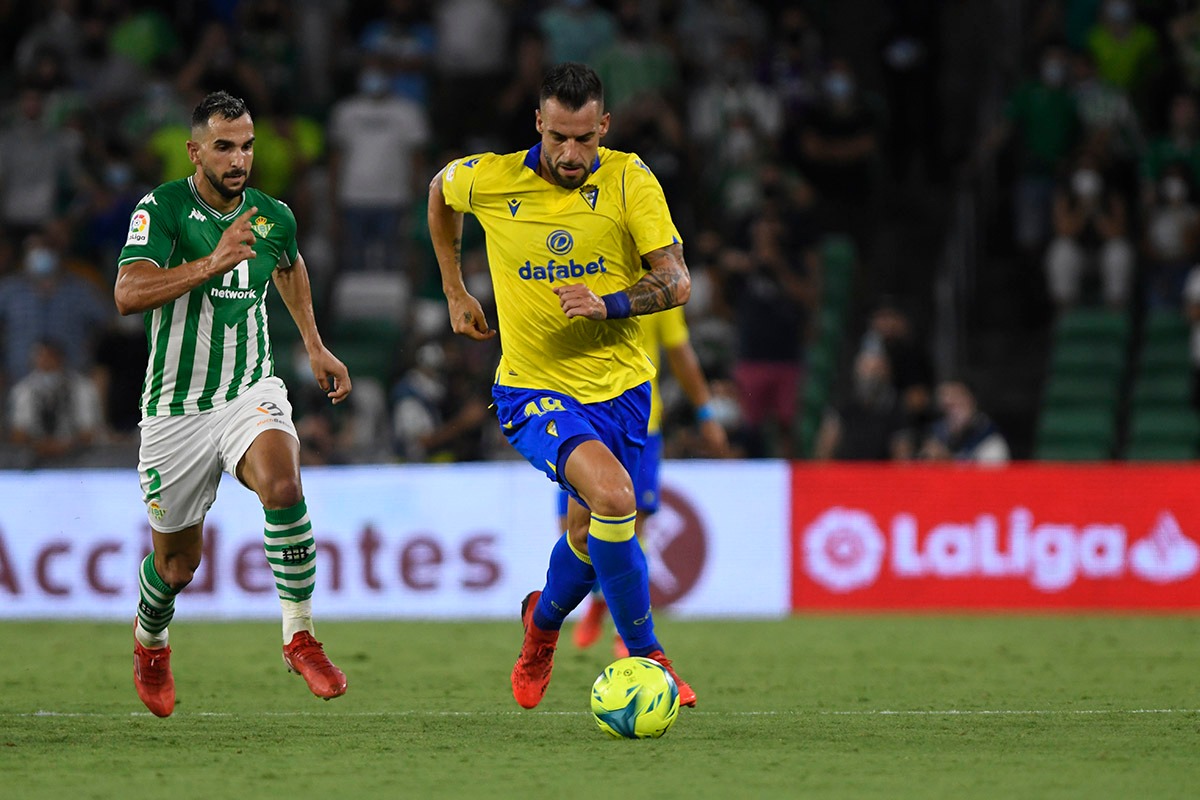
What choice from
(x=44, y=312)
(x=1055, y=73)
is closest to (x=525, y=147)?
(x=44, y=312)

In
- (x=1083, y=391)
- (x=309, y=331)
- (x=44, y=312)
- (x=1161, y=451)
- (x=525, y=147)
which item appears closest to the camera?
(x=309, y=331)

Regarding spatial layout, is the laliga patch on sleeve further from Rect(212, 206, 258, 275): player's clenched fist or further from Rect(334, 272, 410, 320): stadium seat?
Rect(334, 272, 410, 320): stadium seat

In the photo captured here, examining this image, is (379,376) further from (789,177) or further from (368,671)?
(368,671)

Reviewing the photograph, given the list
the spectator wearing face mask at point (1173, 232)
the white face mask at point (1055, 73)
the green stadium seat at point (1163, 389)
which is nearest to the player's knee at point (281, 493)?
the green stadium seat at point (1163, 389)

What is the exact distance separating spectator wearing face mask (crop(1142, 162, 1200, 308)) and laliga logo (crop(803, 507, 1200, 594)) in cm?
402

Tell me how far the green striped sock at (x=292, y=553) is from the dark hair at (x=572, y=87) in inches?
78.1

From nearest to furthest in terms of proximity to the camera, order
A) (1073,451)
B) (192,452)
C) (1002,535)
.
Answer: (192,452)
(1002,535)
(1073,451)

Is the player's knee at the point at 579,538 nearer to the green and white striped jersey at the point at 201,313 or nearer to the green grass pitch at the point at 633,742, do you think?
the green grass pitch at the point at 633,742

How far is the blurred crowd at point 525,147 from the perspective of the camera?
15.9m

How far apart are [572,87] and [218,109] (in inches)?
58.2

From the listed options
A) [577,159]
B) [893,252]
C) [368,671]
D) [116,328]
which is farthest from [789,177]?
[577,159]

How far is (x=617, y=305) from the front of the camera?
745 centimetres

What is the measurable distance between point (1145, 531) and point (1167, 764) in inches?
305

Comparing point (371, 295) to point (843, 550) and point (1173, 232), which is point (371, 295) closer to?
point (843, 550)
